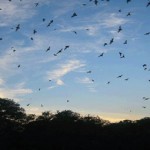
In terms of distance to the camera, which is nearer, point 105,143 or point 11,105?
point 105,143

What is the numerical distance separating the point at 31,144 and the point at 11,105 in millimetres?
33618

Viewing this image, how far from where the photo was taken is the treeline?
75625 mm

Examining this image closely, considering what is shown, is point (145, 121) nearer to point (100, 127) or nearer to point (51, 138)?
point (100, 127)

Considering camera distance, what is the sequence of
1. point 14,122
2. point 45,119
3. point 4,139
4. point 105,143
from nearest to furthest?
point 105,143 → point 4,139 → point 45,119 → point 14,122

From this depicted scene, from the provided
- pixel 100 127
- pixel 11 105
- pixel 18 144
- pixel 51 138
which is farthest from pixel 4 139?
pixel 11 105

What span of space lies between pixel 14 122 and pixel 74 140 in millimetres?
24449

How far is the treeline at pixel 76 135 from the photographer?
248 feet

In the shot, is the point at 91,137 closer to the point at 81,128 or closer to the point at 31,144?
the point at 81,128

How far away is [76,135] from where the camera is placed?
80188 mm

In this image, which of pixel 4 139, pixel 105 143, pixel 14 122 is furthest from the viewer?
pixel 14 122

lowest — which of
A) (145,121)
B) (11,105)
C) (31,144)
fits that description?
(31,144)

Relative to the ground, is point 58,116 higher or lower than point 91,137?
higher

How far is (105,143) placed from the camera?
75938mm

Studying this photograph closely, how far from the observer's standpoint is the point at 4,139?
81.2 metres
